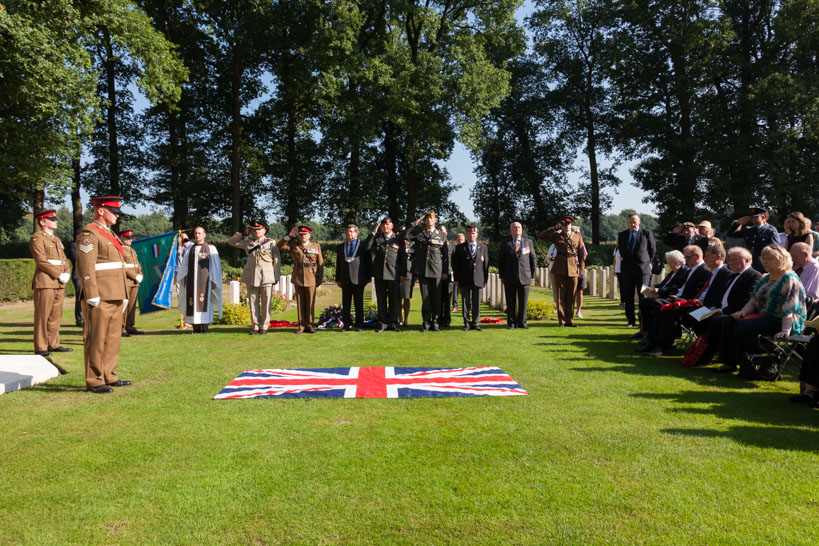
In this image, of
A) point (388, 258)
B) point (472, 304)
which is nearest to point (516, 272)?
point (472, 304)

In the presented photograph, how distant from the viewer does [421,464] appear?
376cm

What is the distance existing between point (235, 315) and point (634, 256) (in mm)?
8517

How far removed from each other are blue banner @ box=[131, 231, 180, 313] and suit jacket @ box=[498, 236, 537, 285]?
7.10 meters

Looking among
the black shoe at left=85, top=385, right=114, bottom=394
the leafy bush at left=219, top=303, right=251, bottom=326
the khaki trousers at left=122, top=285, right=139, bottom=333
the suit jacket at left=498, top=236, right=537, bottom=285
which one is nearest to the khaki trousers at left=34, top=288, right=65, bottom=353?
the khaki trousers at left=122, top=285, right=139, bottom=333

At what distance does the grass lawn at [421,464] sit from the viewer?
293cm

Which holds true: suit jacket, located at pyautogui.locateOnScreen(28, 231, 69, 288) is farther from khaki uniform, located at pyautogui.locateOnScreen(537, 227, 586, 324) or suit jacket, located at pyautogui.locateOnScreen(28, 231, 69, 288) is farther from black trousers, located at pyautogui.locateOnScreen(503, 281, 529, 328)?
khaki uniform, located at pyautogui.locateOnScreen(537, 227, 586, 324)

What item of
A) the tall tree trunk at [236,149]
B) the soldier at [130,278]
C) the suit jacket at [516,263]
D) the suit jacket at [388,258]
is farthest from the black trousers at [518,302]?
the tall tree trunk at [236,149]

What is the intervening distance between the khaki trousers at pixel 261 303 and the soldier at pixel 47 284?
3.11m

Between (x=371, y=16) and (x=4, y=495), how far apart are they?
111 ft

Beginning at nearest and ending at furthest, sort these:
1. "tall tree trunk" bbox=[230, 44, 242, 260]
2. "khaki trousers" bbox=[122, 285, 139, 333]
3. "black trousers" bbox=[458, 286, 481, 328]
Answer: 1. "khaki trousers" bbox=[122, 285, 139, 333]
2. "black trousers" bbox=[458, 286, 481, 328]
3. "tall tree trunk" bbox=[230, 44, 242, 260]

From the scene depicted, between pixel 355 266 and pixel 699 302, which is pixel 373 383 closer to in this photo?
pixel 699 302

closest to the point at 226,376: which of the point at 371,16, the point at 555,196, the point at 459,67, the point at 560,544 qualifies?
the point at 560,544

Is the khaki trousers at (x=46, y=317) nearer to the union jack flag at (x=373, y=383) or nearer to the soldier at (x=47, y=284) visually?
the soldier at (x=47, y=284)

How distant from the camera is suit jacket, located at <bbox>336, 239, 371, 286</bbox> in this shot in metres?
11.0
